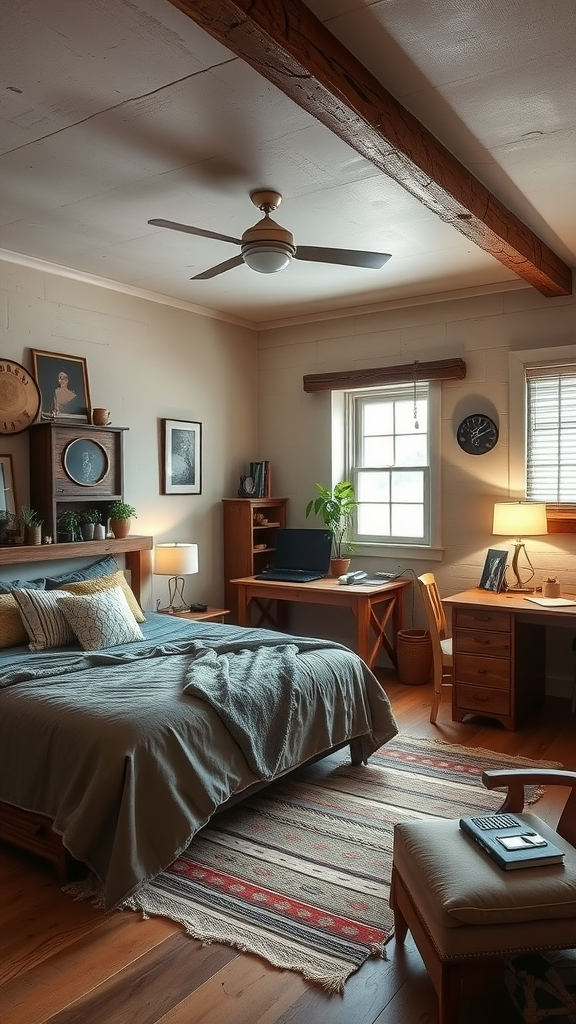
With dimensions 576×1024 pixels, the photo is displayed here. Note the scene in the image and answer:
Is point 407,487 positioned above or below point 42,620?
above

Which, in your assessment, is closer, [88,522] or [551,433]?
[88,522]

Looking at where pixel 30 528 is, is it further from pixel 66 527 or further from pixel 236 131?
pixel 236 131

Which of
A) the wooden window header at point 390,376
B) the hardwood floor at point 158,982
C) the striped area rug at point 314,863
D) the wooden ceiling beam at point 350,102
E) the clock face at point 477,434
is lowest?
the hardwood floor at point 158,982

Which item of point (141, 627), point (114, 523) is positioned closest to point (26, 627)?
point (141, 627)

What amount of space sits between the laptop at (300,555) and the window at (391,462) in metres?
0.36

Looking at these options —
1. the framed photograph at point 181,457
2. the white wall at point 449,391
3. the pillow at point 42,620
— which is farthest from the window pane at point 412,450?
the pillow at point 42,620

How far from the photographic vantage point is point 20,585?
4.14 metres

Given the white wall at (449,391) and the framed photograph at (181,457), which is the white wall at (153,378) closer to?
the framed photograph at (181,457)

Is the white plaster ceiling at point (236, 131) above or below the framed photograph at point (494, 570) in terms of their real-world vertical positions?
above

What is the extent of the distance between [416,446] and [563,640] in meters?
1.77

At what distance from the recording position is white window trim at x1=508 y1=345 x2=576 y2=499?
16.4 feet

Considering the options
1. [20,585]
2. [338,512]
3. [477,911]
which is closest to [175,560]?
[20,585]

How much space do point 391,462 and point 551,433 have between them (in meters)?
1.32

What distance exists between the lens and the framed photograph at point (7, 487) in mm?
4332
